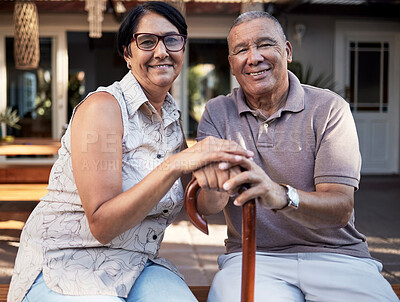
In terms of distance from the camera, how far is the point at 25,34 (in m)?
5.57

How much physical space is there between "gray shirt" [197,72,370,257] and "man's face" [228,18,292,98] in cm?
10

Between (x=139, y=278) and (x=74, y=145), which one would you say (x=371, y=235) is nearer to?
(x=139, y=278)

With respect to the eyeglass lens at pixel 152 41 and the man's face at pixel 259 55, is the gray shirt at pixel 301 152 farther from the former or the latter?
the eyeglass lens at pixel 152 41

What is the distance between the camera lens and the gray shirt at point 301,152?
6.25ft

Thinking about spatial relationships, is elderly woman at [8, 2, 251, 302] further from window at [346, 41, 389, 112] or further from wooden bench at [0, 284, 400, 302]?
window at [346, 41, 389, 112]

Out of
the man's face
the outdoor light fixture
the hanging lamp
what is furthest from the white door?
the man's face

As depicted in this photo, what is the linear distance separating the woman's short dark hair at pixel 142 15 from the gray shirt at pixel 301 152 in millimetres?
504

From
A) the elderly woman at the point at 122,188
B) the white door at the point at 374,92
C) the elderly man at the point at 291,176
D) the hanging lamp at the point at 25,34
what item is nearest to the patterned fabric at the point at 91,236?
the elderly woman at the point at 122,188

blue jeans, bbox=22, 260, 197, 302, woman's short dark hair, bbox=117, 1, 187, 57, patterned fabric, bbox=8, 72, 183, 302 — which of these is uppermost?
woman's short dark hair, bbox=117, 1, 187, 57

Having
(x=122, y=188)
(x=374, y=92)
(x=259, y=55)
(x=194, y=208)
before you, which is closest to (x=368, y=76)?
(x=374, y=92)

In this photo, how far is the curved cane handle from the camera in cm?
139

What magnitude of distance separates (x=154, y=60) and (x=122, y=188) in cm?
54

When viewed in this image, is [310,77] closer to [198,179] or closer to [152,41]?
[152,41]

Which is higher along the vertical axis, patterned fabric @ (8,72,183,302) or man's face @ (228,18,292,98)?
man's face @ (228,18,292,98)
